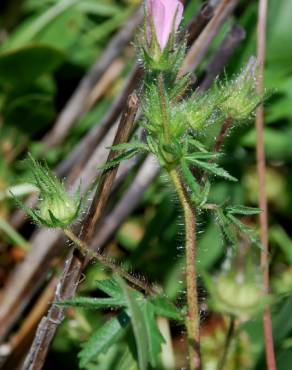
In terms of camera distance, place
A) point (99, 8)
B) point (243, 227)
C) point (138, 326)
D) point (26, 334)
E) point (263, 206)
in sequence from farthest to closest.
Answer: point (99, 8) → point (26, 334) → point (263, 206) → point (243, 227) → point (138, 326)

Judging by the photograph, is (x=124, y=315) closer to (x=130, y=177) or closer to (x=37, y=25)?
(x=130, y=177)

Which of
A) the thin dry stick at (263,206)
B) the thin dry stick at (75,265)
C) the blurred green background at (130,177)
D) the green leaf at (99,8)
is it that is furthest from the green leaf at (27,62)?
the thin dry stick at (75,265)

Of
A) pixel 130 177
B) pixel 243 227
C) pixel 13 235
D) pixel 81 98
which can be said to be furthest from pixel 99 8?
pixel 243 227

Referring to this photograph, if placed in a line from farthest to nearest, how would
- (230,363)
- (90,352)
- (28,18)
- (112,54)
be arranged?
(28,18)
(112,54)
(230,363)
(90,352)

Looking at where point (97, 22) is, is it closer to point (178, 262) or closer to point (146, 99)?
point (178, 262)

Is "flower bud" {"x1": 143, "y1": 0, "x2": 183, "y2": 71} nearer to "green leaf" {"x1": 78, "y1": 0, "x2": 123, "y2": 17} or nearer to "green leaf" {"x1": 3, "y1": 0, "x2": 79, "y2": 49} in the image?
"green leaf" {"x1": 3, "y1": 0, "x2": 79, "y2": 49}

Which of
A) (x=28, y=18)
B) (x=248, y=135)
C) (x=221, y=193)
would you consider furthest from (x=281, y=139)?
(x=28, y=18)

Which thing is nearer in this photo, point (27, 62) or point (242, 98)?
point (242, 98)
